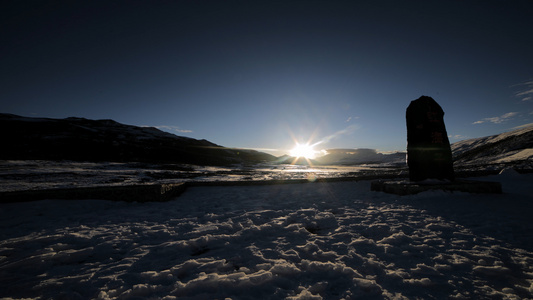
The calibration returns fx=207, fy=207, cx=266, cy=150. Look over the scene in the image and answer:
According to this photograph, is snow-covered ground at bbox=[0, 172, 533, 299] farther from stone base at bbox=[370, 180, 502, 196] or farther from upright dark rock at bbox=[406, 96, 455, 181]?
upright dark rock at bbox=[406, 96, 455, 181]

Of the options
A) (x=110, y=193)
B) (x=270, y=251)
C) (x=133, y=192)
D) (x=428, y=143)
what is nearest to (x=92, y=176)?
(x=110, y=193)

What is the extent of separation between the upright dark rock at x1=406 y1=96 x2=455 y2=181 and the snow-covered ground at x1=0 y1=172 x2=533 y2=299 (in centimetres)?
180

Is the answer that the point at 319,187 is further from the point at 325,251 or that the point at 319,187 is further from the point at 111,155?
the point at 111,155

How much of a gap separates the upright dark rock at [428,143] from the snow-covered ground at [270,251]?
70.8 inches

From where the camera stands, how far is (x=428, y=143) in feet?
26.6

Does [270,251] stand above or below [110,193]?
below

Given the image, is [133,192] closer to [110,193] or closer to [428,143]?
[110,193]

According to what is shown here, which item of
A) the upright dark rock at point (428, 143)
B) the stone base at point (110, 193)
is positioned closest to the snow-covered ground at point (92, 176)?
the stone base at point (110, 193)

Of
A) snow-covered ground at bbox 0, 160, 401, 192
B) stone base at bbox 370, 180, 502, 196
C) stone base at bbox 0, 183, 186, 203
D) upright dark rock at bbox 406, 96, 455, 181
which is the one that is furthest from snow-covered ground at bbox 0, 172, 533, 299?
snow-covered ground at bbox 0, 160, 401, 192

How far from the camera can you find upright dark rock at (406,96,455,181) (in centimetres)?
802

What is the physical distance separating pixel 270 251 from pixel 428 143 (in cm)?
803

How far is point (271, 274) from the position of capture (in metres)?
2.74

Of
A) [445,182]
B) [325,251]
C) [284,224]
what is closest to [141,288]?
[325,251]

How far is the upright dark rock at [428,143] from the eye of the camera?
802 centimetres
